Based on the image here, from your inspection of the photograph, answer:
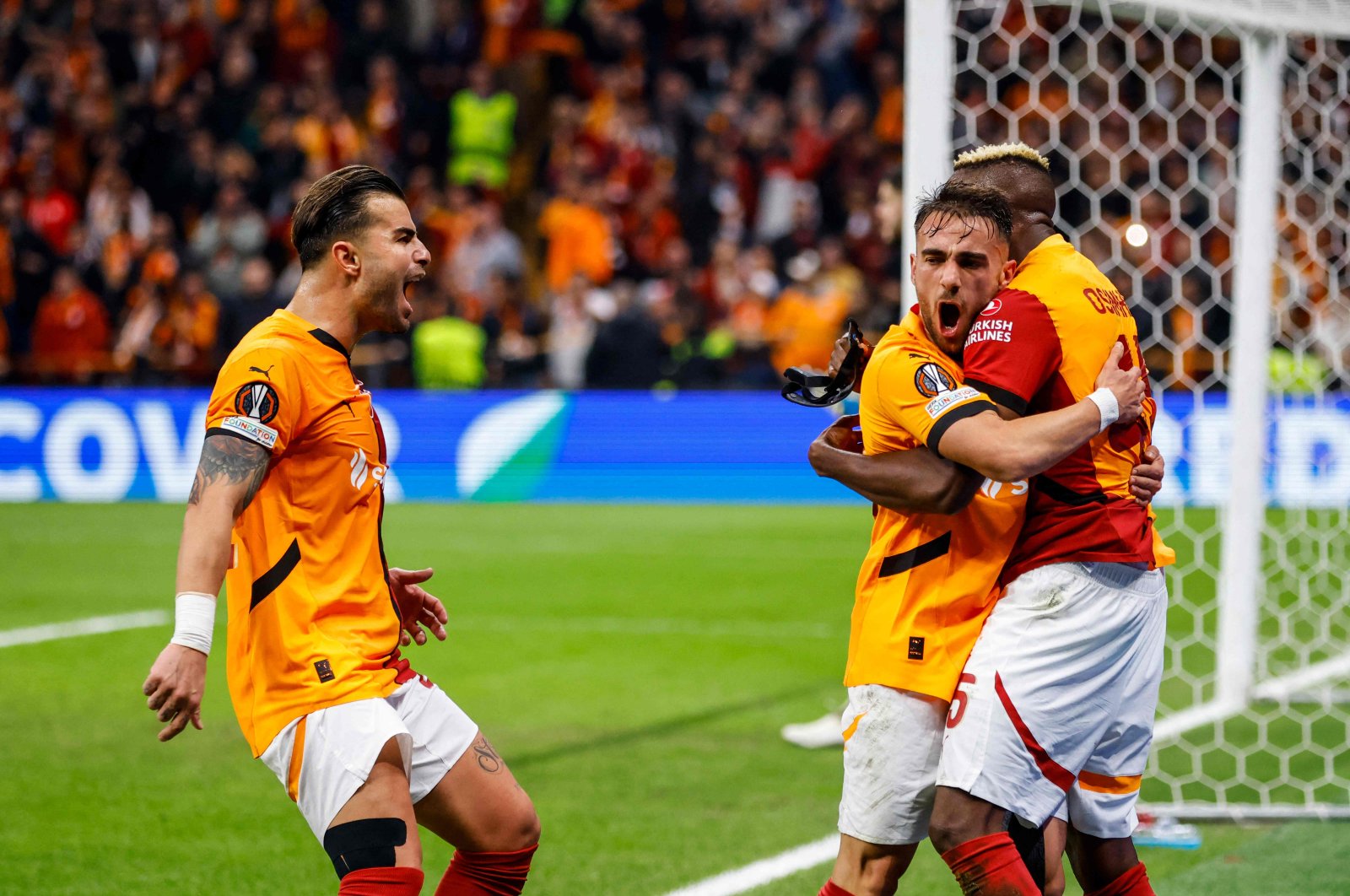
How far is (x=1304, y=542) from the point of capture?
11336 mm

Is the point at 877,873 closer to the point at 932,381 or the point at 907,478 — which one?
the point at 907,478

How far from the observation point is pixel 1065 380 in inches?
132

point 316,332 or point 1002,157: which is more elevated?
point 1002,157

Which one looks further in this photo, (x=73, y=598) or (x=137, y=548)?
(x=137, y=548)

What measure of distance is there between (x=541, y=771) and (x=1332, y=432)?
863 cm

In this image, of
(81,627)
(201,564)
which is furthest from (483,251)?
(201,564)

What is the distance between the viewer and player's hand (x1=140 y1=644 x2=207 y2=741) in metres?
3.01

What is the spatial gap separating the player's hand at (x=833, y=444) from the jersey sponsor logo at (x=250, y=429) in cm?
116

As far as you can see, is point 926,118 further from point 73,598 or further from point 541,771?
point 73,598

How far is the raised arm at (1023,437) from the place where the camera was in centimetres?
313

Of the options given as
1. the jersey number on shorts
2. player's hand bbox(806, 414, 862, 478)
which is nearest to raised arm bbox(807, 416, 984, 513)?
player's hand bbox(806, 414, 862, 478)

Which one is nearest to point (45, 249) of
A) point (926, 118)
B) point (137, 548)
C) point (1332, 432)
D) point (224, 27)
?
point (224, 27)

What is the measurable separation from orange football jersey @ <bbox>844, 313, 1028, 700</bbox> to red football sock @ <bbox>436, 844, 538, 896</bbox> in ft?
2.85

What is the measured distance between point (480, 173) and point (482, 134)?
48 cm
